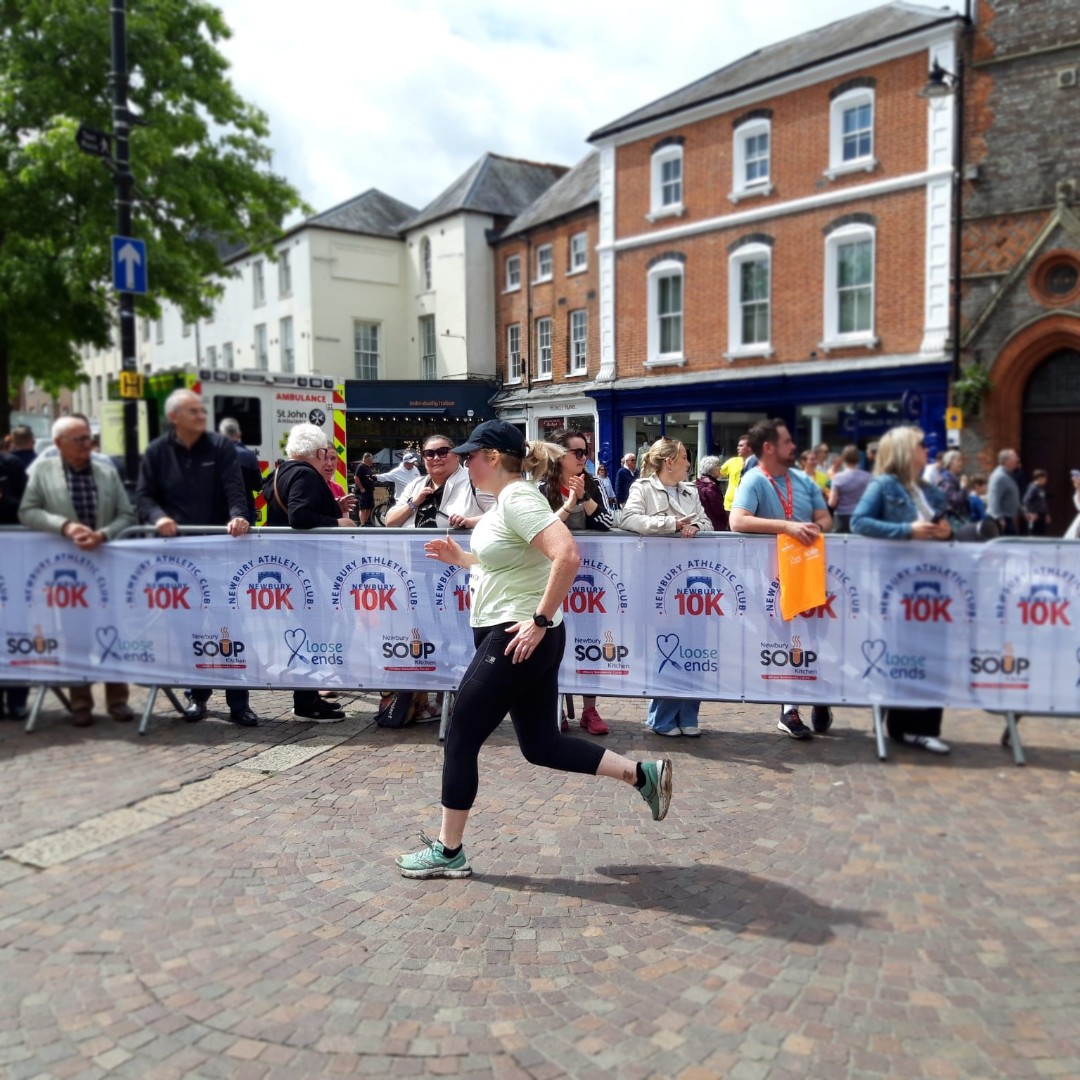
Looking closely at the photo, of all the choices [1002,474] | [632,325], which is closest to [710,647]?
[1002,474]

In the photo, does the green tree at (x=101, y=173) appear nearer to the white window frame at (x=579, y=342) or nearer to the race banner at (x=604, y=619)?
the white window frame at (x=579, y=342)

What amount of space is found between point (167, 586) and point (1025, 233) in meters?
18.1

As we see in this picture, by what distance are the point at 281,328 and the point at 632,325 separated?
10.6 m

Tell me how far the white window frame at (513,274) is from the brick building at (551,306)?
0.02 meters

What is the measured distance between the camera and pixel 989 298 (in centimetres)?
1925

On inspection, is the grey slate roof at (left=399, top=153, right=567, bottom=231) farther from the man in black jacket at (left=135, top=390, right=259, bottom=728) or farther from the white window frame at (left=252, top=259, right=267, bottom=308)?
the man in black jacket at (left=135, top=390, right=259, bottom=728)

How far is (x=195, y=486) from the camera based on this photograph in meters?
6.71

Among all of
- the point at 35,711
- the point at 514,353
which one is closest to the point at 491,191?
the point at 514,353

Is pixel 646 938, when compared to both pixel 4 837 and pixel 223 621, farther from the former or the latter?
pixel 223 621

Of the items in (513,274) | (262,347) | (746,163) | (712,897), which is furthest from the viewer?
(746,163)

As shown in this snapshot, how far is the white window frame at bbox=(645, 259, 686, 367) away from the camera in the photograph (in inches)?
974

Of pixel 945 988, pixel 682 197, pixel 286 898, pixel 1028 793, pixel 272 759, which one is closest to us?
pixel 945 988

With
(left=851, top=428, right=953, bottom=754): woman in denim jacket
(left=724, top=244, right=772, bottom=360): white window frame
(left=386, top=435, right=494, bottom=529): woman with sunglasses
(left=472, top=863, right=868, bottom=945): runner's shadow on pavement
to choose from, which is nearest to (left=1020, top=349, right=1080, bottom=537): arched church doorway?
(left=724, top=244, right=772, bottom=360): white window frame

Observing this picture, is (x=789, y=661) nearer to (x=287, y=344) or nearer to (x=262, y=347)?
(x=287, y=344)
